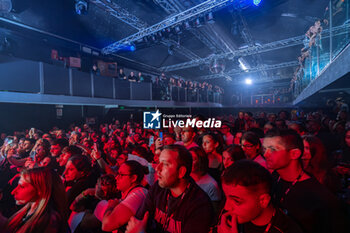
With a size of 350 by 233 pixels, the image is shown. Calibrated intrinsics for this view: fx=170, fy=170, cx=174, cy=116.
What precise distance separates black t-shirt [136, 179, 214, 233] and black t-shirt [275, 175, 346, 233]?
54cm

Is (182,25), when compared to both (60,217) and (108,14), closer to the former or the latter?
(108,14)

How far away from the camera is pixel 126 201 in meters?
1.35

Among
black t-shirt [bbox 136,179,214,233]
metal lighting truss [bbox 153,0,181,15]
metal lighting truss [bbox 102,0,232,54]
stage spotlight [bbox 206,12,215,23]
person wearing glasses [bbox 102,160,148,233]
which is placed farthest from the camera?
metal lighting truss [bbox 153,0,181,15]

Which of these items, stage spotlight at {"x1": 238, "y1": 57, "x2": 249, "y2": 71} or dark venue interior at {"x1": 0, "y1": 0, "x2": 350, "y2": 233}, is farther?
stage spotlight at {"x1": 238, "y1": 57, "x2": 249, "y2": 71}

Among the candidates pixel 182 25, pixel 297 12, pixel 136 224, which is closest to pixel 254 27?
pixel 297 12

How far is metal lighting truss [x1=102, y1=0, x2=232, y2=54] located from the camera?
4523 mm

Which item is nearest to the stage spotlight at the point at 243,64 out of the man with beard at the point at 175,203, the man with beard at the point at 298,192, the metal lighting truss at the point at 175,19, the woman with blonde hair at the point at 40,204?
the metal lighting truss at the point at 175,19

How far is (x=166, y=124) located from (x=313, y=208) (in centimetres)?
696

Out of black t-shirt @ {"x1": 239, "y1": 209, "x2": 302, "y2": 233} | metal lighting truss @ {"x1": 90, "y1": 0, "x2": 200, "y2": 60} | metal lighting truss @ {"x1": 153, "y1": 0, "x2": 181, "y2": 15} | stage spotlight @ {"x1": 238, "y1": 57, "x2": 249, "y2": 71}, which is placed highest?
metal lighting truss @ {"x1": 153, "y1": 0, "x2": 181, "y2": 15}

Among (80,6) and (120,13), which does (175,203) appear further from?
(120,13)

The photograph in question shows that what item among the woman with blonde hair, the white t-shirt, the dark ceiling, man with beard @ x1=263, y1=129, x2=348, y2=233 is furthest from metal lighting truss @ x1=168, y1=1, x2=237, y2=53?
the woman with blonde hair

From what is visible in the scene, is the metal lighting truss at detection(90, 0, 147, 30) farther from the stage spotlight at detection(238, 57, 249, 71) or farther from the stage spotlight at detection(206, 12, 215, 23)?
the stage spotlight at detection(238, 57, 249, 71)

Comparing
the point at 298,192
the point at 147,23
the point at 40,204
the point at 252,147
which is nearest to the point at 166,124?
the point at 147,23

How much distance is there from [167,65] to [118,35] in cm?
431
